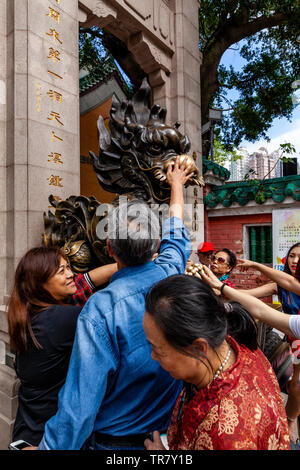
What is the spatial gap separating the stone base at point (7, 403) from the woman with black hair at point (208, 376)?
1.83 m

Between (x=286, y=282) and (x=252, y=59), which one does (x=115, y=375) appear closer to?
(x=286, y=282)

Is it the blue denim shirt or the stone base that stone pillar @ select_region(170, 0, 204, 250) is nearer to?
the stone base

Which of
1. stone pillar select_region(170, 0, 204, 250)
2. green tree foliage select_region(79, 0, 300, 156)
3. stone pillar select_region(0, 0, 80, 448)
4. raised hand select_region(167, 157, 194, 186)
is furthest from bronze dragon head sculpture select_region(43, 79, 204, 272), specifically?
green tree foliage select_region(79, 0, 300, 156)

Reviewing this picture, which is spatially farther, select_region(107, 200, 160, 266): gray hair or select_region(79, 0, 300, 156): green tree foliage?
select_region(79, 0, 300, 156): green tree foliage

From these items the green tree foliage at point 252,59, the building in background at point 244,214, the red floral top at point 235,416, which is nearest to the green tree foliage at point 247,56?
the green tree foliage at point 252,59

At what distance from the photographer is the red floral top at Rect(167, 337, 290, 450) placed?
0.81 m

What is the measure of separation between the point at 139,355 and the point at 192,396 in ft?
0.91

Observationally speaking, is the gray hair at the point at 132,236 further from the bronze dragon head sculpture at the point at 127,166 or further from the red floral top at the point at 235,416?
the bronze dragon head sculpture at the point at 127,166

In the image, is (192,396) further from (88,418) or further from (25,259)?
(25,259)

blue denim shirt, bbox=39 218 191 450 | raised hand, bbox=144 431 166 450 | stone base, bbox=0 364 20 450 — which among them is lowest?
stone base, bbox=0 364 20 450

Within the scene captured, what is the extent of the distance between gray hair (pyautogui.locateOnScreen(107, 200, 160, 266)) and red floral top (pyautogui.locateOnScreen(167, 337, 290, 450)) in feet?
1.78

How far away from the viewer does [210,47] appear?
721 centimetres

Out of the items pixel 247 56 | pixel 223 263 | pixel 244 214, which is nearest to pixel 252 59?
pixel 247 56

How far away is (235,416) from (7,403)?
2215mm
